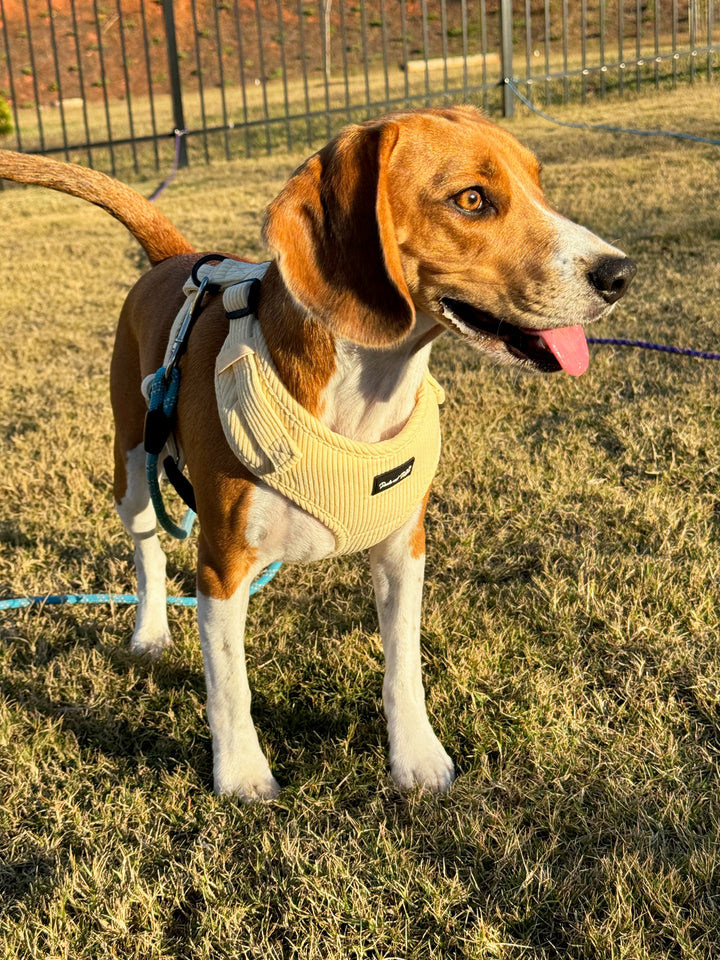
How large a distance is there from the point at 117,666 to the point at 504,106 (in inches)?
559

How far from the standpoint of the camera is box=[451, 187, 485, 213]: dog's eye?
2.14 metres

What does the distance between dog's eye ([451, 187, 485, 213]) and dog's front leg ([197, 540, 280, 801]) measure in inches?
42.7

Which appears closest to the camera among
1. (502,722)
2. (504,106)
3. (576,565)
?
(502,722)

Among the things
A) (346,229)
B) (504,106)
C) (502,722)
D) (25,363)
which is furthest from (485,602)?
(504,106)

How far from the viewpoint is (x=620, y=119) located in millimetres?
14023

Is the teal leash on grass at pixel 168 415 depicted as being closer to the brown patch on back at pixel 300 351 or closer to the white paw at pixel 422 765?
the brown patch on back at pixel 300 351

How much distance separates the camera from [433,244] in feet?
7.04

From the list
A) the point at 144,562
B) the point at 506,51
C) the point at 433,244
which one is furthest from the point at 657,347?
the point at 506,51

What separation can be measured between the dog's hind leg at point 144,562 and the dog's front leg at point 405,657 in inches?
37.6

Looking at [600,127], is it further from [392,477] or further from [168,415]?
[392,477]

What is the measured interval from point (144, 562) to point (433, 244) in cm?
176

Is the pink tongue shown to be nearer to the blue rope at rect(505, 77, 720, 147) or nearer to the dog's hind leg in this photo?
the dog's hind leg

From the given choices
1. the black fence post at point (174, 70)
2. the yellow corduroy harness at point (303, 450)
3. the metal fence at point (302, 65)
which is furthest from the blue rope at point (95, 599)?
the black fence post at point (174, 70)

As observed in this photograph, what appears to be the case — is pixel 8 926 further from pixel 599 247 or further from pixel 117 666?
pixel 599 247
